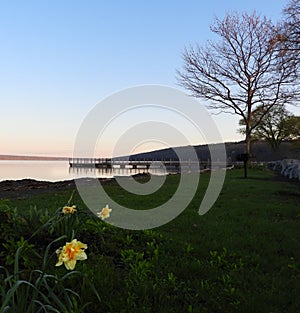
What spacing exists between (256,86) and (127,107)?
73.9ft

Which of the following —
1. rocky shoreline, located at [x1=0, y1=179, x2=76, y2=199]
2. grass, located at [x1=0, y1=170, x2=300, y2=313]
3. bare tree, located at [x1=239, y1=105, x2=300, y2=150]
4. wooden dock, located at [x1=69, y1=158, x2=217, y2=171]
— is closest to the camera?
grass, located at [x1=0, y1=170, x2=300, y2=313]

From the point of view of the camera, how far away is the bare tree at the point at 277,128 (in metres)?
44.0

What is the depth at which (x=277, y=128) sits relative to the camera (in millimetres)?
45750

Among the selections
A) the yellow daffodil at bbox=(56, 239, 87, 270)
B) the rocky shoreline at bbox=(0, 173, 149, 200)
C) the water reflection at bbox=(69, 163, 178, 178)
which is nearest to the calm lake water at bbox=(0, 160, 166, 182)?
the water reflection at bbox=(69, 163, 178, 178)

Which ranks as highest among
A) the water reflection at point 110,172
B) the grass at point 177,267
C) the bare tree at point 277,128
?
the bare tree at point 277,128

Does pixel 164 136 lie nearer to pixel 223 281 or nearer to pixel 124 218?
pixel 124 218

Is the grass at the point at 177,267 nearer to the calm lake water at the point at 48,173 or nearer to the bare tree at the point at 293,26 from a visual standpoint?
the bare tree at the point at 293,26

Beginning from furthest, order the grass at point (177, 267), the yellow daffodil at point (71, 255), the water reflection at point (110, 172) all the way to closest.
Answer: the water reflection at point (110, 172)
the grass at point (177, 267)
the yellow daffodil at point (71, 255)

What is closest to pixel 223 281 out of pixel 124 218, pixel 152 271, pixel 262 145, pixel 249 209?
A: pixel 152 271

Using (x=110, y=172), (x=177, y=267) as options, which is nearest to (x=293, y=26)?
(x=177, y=267)

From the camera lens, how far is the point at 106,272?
2.96 metres

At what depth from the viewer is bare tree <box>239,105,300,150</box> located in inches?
1734

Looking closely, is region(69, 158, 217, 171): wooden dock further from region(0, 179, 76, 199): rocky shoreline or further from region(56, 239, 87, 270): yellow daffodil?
region(56, 239, 87, 270): yellow daffodil

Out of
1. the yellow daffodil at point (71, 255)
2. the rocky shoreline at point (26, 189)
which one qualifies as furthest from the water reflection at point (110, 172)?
the yellow daffodil at point (71, 255)
